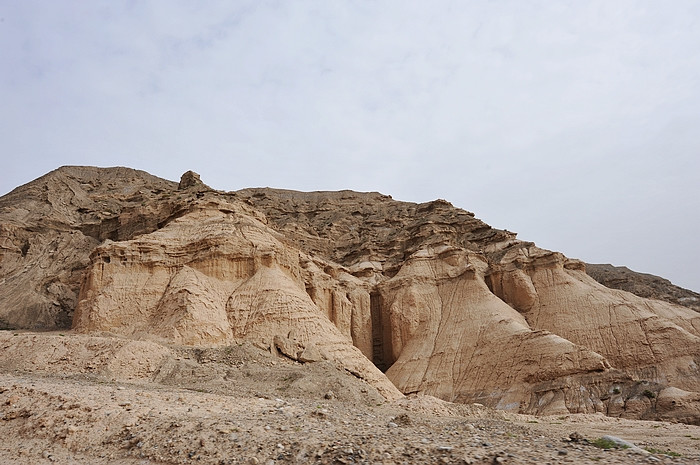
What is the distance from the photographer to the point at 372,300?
47781mm

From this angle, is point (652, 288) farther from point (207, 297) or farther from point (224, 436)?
point (224, 436)

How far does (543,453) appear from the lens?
920 cm

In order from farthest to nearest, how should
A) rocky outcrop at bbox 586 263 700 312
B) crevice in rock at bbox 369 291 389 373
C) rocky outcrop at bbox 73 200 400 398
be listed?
rocky outcrop at bbox 586 263 700 312 < crevice in rock at bbox 369 291 389 373 < rocky outcrop at bbox 73 200 400 398

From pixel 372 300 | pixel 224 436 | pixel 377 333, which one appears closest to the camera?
pixel 224 436

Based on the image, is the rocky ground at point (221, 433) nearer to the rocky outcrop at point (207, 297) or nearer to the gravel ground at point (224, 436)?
the gravel ground at point (224, 436)

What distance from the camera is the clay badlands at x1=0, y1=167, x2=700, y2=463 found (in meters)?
11.7

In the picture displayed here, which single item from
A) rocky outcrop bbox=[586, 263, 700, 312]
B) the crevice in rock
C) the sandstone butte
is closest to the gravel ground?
the sandstone butte

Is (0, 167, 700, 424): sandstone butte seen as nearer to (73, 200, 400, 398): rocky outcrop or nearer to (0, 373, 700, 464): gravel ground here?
(73, 200, 400, 398): rocky outcrop

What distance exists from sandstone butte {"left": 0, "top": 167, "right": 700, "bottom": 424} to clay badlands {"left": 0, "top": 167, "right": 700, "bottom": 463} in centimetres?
15

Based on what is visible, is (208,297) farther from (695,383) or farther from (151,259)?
(695,383)

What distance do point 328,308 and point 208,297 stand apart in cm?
1464

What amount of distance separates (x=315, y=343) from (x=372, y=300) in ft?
66.0

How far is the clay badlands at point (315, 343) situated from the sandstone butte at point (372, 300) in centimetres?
15

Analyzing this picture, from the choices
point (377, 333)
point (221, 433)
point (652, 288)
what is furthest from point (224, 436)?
point (652, 288)
